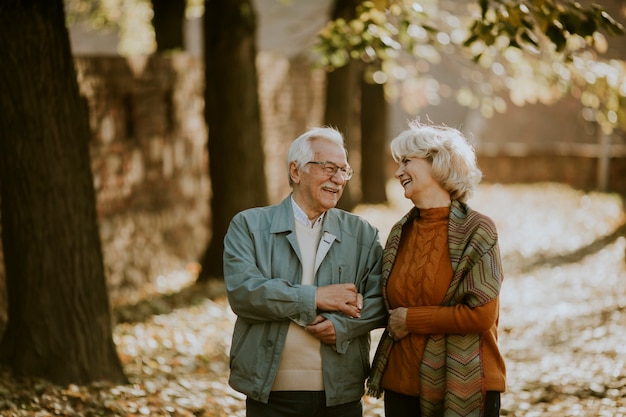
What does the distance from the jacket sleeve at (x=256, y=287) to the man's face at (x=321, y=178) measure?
0.26m

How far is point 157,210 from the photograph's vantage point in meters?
11.5

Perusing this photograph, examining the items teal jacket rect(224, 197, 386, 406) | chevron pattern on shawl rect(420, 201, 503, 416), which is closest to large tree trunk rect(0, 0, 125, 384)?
teal jacket rect(224, 197, 386, 406)

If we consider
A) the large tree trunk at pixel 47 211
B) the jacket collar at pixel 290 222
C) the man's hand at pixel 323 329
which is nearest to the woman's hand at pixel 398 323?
the man's hand at pixel 323 329

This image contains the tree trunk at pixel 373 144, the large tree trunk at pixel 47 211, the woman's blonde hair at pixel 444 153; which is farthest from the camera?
the tree trunk at pixel 373 144

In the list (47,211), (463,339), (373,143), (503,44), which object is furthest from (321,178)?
(373,143)

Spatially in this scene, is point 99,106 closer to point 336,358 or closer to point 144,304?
point 144,304

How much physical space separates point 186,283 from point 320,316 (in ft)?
24.8

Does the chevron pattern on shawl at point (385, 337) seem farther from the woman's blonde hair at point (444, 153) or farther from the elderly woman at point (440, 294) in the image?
the woman's blonde hair at point (444, 153)

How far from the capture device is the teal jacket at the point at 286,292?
3709 millimetres

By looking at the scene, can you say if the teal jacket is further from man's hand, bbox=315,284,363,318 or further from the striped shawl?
the striped shawl

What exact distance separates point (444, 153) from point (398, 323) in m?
0.75

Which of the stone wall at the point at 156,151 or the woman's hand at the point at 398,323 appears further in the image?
the stone wall at the point at 156,151

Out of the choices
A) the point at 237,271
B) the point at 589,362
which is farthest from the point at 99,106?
the point at 237,271

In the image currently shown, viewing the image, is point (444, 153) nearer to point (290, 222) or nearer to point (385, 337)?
point (290, 222)
